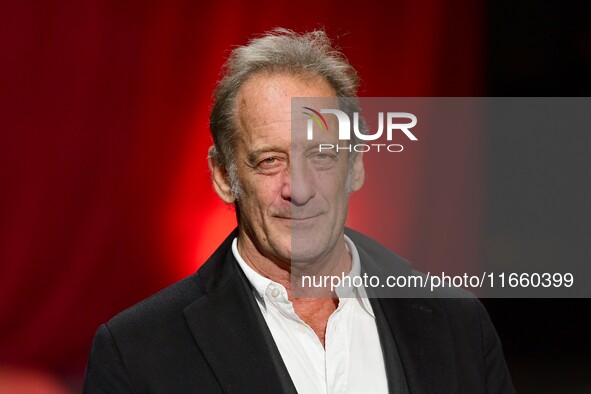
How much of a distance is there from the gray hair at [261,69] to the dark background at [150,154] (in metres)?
1.55

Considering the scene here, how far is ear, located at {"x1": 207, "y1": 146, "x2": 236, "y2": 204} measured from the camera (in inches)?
67.7

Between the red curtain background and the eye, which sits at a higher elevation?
the red curtain background

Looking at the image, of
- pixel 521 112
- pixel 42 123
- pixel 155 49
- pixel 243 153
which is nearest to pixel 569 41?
pixel 521 112

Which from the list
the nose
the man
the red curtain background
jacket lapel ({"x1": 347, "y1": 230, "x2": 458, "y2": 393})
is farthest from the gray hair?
the red curtain background

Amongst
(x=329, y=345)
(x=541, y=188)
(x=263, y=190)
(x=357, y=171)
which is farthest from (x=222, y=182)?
(x=541, y=188)

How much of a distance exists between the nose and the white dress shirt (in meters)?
0.15

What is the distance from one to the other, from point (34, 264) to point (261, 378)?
2.17 metres

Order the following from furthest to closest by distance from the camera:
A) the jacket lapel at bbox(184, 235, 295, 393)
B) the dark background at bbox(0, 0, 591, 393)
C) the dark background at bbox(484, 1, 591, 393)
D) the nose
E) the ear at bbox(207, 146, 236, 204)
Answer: the dark background at bbox(0, 0, 591, 393) < the dark background at bbox(484, 1, 591, 393) < the ear at bbox(207, 146, 236, 204) < the nose < the jacket lapel at bbox(184, 235, 295, 393)

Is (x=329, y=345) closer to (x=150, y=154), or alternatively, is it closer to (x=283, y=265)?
(x=283, y=265)

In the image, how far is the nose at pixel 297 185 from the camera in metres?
1.61

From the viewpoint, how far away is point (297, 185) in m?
1.61

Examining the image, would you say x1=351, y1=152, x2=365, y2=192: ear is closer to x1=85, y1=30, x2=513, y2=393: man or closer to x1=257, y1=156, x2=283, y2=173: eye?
x1=85, y1=30, x2=513, y2=393: man

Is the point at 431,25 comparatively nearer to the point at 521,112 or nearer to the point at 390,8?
the point at 390,8

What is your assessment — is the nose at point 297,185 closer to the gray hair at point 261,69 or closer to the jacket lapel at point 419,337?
the gray hair at point 261,69
